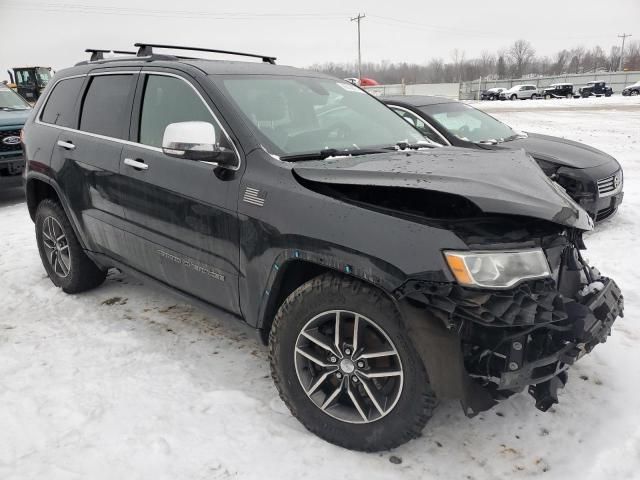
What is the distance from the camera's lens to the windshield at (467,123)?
249 inches

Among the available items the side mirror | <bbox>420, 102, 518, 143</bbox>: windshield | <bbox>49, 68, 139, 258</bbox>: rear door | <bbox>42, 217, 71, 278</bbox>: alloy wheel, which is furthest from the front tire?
<bbox>420, 102, 518, 143</bbox>: windshield

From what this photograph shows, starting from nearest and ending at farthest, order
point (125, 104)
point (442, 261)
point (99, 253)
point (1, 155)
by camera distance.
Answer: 1. point (442, 261)
2. point (125, 104)
3. point (99, 253)
4. point (1, 155)

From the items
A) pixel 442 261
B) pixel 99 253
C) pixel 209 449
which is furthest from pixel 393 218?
pixel 99 253

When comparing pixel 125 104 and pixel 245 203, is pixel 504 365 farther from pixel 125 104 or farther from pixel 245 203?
pixel 125 104

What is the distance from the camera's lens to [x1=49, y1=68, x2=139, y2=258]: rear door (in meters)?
3.41

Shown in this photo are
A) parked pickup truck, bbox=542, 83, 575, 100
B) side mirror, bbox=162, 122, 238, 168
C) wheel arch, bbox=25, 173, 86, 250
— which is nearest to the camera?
side mirror, bbox=162, 122, 238, 168

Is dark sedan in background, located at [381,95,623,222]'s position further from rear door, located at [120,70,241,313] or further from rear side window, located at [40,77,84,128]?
rear side window, located at [40,77,84,128]

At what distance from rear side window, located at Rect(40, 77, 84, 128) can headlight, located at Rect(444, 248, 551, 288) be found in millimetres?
3258

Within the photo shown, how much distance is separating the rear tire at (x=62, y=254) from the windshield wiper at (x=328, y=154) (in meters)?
2.36

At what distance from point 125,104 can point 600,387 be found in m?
3.42

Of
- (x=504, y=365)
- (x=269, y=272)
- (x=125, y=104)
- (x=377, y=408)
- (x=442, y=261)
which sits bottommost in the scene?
(x=377, y=408)

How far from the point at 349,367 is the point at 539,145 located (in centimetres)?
504

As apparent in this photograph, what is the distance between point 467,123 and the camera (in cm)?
665

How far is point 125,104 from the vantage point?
342 centimetres
